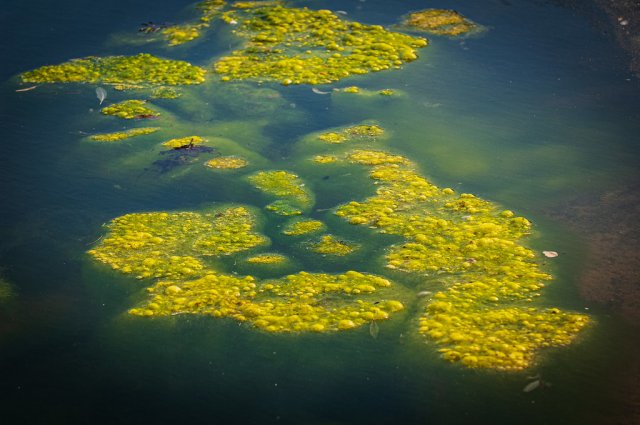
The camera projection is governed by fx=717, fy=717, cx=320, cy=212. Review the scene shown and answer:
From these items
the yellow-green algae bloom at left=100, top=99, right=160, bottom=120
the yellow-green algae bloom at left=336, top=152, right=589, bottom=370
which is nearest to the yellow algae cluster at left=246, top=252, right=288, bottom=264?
the yellow-green algae bloom at left=336, top=152, right=589, bottom=370

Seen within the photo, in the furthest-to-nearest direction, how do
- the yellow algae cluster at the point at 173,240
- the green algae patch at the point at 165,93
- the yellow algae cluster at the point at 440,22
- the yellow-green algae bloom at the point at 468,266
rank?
the yellow algae cluster at the point at 440,22
the green algae patch at the point at 165,93
the yellow algae cluster at the point at 173,240
the yellow-green algae bloom at the point at 468,266

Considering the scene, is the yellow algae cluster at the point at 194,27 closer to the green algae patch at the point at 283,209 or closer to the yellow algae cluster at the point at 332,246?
the green algae patch at the point at 283,209

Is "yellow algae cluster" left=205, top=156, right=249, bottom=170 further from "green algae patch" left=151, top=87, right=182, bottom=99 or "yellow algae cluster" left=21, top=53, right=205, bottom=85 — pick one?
"yellow algae cluster" left=21, top=53, right=205, bottom=85

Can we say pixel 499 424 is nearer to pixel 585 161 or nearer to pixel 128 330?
pixel 128 330

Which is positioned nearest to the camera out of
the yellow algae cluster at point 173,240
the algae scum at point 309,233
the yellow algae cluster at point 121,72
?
the algae scum at point 309,233

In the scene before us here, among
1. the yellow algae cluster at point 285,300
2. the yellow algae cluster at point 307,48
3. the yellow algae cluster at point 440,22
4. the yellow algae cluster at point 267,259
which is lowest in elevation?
the yellow algae cluster at point 285,300

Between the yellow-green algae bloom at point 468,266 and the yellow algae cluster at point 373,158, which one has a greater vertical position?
the yellow algae cluster at point 373,158

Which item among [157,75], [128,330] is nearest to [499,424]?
[128,330]

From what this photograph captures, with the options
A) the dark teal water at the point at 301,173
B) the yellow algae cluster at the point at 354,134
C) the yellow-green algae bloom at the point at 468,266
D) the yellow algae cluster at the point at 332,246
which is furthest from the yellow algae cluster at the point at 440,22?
the yellow algae cluster at the point at 332,246

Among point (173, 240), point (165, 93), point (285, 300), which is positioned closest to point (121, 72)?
point (165, 93)
